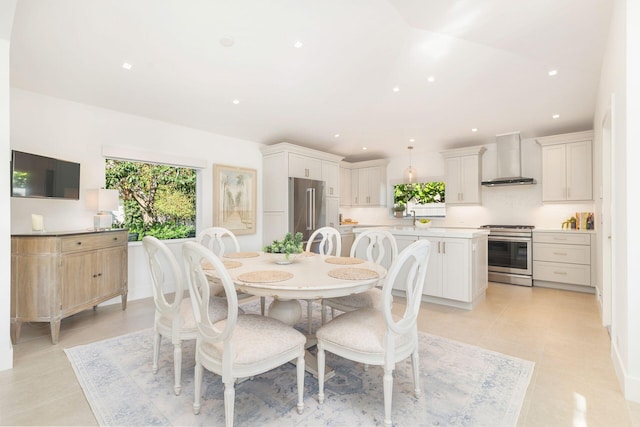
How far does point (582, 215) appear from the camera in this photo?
464 centimetres

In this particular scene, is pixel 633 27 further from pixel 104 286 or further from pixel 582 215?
pixel 104 286

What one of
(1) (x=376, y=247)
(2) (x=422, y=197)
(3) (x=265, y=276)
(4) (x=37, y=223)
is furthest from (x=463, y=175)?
(4) (x=37, y=223)

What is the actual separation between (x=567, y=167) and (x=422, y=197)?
2.50 meters

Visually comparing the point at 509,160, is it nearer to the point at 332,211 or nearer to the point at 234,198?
the point at 332,211

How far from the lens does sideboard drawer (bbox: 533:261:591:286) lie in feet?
14.3

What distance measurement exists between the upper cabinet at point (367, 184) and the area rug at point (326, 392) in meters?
4.59

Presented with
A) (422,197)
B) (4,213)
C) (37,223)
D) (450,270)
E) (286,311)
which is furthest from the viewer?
(422,197)

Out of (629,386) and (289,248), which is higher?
(289,248)

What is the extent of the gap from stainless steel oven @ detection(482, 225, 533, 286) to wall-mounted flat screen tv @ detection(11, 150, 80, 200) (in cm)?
591

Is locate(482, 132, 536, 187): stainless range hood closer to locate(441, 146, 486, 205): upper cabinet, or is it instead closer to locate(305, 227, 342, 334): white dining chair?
locate(441, 146, 486, 205): upper cabinet

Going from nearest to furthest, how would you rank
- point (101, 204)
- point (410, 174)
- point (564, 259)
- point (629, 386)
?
point (629, 386)
point (101, 204)
point (564, 259)
point (410, 174)

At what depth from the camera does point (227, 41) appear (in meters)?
2.96

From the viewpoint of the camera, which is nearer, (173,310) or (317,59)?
(173,310)

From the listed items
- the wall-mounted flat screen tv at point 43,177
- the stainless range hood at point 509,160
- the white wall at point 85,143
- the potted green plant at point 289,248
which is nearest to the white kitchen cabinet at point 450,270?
the potted green plant at point 289,248
